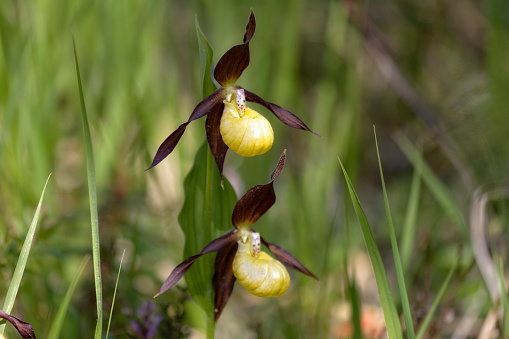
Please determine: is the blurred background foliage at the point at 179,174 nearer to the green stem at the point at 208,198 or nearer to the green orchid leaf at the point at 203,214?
the green orchid leaf at the point at 203,214

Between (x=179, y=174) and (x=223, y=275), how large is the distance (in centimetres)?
108

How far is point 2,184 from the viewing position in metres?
1.63

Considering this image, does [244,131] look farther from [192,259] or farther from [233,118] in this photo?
[192,259]

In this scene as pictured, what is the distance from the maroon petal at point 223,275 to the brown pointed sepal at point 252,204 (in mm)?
61

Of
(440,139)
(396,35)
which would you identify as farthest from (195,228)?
(396,35)

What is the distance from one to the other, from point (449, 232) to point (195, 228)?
5.68 feet

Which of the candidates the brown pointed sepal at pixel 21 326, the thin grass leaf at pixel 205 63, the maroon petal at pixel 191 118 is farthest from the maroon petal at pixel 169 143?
the brown pointed sepal at pixel 21 326

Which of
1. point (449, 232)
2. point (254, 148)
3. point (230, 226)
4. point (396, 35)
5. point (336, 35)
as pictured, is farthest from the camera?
point (396, 35)

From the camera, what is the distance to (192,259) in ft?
2.99

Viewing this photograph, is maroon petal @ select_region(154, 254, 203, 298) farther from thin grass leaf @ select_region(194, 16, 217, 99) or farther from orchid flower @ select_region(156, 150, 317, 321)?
thin grass leaf @ select_region(194, 16, 217, 99)

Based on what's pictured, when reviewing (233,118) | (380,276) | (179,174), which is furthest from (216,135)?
(179,174)

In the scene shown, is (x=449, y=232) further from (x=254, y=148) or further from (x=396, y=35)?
(x=254, y=148)

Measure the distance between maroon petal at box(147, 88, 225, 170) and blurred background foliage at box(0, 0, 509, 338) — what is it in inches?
13.5

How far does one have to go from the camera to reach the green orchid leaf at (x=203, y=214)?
0.99 meters
